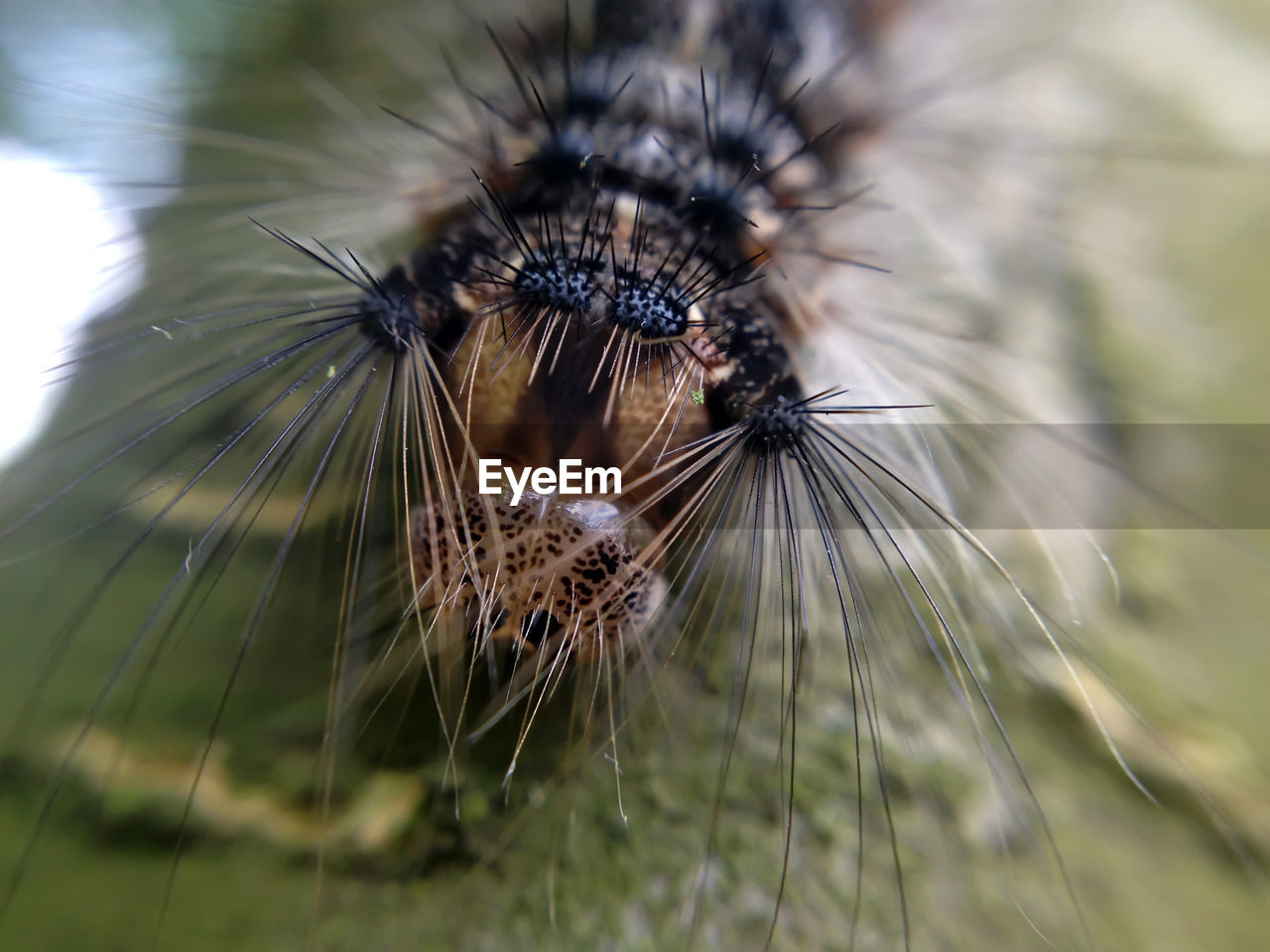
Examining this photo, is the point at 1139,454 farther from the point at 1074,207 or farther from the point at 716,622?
the point at 716,622

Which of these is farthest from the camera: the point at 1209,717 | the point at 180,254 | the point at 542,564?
the point at 180,254

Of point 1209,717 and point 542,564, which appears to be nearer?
point 542,564

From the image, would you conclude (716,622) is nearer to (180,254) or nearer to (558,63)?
(558,63)

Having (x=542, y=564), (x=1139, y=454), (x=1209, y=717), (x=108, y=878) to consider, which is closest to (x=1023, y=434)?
(x=1139, y=454)

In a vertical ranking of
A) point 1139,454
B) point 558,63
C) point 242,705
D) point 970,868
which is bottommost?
point 970,868

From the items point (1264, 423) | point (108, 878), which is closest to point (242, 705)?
point (108, 878)

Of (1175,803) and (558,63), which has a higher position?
(558,63)

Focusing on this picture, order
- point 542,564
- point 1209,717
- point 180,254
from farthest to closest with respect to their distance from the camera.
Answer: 1. point 180,254
2. point 1209,717
3. point 542,564
